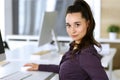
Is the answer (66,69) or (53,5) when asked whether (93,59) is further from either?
(53,5)

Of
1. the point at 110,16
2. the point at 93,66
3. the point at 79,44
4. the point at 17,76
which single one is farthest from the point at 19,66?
the point at 110,16

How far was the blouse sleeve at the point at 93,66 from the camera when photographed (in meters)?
1.41

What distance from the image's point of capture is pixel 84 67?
147 centimetres

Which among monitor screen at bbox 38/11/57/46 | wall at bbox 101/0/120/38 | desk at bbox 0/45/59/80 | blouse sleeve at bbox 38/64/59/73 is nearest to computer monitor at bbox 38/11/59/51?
monitor screen at bbox 38/11/57/46

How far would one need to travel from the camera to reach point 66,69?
5.22 feet

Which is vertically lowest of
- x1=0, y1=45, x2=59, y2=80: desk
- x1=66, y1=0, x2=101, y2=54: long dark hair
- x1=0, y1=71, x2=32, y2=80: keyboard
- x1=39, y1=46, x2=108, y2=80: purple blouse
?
x1=0, y1=45, x2=59, y2=80: desk

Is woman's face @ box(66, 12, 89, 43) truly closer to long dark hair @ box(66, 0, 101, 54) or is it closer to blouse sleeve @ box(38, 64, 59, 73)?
long dark hair @ box(66, 0, 101, 54)

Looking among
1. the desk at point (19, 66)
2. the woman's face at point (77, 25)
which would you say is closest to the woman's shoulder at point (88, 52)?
the woman's face at point (77, 25)

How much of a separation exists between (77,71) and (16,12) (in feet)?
10.7

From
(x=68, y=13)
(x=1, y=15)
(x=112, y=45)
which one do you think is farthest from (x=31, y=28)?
(x=68, y=13)

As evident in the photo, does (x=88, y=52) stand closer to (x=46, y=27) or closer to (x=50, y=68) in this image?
(x=50, y=68)

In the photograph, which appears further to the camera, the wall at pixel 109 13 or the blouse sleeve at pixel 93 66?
the wall at pixel 109 13

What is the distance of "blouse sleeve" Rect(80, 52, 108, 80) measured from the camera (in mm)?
1408

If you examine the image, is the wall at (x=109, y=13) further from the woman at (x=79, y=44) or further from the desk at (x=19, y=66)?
the woman at (x=79, y=44)
